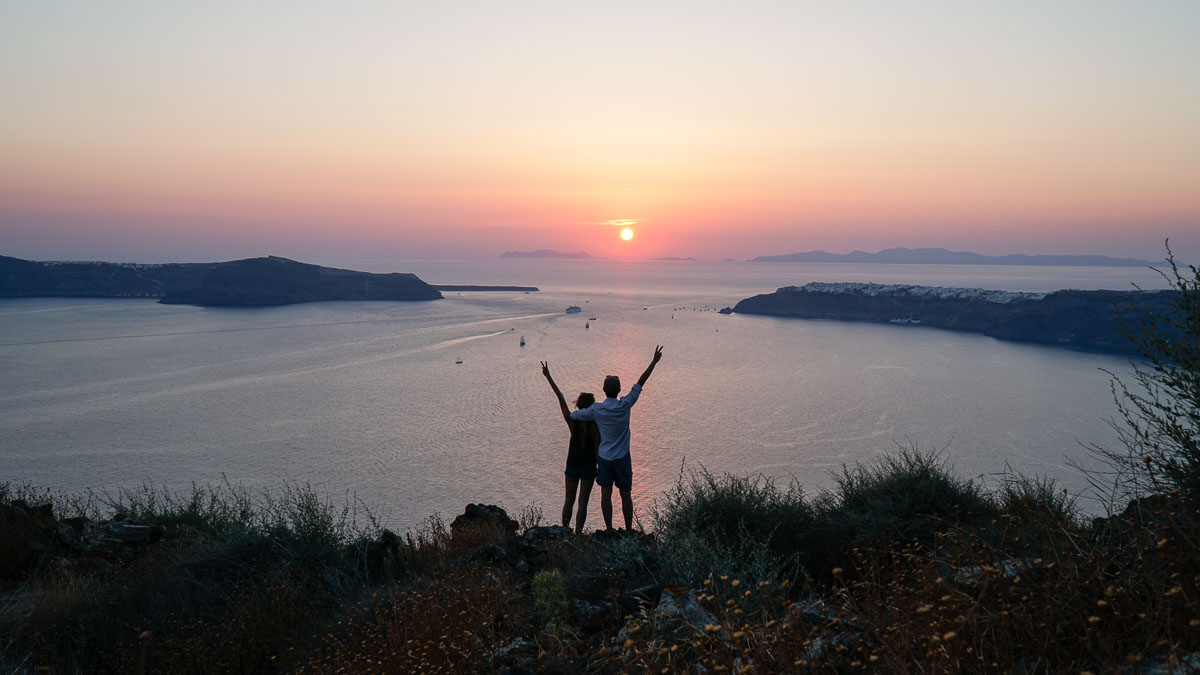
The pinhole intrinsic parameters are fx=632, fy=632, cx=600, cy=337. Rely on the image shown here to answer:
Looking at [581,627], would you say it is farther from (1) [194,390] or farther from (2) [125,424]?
(1) [194,390]

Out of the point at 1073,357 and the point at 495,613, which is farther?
the point at 1073,357

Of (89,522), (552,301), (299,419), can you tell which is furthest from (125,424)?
(552,301)

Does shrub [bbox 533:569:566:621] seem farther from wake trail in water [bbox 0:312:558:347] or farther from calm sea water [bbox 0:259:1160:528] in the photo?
wake trail in water [bbox 0:312:558:347]

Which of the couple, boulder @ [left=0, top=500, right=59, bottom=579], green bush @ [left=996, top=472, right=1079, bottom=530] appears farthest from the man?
boulder @ [left=0, top=500, right=59, bottom=579]

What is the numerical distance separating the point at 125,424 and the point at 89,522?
137 ft

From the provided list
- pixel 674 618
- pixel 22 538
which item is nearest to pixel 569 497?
pixel 674 618

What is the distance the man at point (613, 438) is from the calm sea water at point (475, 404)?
3.80 ft

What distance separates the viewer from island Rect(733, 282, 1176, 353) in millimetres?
85125

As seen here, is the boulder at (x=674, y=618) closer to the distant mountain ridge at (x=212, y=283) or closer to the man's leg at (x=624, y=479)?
the man's leg at (x=624, y=479)

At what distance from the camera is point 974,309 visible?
104 metres

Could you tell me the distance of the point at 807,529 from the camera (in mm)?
6430

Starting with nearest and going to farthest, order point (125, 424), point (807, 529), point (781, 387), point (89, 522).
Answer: point (807, 529) → point (89, 522) → point (125, 424) → point (781, 387)

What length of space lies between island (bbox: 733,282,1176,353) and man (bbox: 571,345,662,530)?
261ft

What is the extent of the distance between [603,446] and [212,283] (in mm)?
149325
